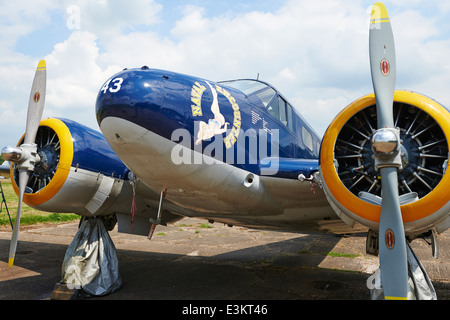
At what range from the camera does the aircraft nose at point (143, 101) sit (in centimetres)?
434

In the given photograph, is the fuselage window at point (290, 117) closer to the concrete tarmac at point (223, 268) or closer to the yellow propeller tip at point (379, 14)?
the concrete tarmac at point (223, 268)

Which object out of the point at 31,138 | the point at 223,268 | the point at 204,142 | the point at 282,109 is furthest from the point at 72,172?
the point at 223,268

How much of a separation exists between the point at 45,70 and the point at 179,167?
3.82 meters

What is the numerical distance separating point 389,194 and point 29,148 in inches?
223

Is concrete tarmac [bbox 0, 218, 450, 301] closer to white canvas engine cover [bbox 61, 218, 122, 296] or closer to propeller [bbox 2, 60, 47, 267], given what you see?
white canvas engine cover [bbox 61, 218, 122, 296]

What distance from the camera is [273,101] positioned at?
6.42 meters

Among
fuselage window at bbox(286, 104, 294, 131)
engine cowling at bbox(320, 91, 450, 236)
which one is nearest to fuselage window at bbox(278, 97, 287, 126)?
fuselage window at bbox(286, 104, 294, 131)

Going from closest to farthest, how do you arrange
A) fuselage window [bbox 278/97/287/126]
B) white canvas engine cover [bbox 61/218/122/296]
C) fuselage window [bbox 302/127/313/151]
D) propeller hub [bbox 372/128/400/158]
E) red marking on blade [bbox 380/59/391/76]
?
propeller hub [bbox 372/128/400/158] < red marking on blade [bbox 380/59/391/76] < white canvas engine cover [bbox 61/218/122/296] < fuselage window [bbox 278/97/287/126] < fuselage window [bbox 302/127/313/151]

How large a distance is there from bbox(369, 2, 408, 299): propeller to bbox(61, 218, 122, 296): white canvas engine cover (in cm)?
454

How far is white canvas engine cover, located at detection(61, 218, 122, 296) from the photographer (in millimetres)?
6031

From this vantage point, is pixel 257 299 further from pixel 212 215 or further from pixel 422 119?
pixel 422 119

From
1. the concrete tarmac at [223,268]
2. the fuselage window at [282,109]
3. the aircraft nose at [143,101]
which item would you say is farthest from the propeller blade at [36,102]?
the fuselage window at [282,109]
